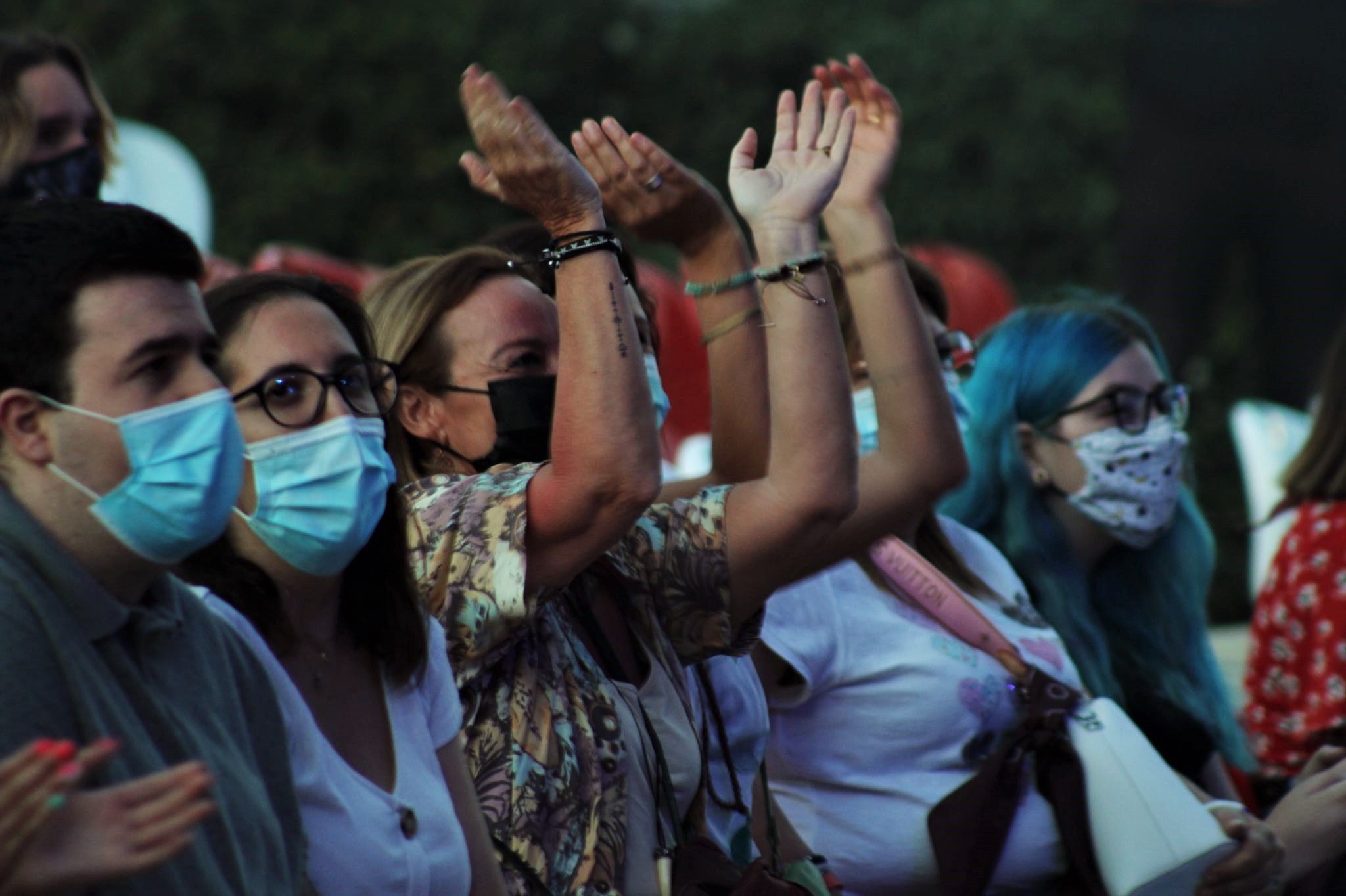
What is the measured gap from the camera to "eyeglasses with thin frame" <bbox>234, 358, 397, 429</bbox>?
2.42 meters

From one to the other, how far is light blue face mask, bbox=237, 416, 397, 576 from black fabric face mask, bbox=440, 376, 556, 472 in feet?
1.36

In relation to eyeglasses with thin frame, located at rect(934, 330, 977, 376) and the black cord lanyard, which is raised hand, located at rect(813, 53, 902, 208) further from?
the black cord lanyard

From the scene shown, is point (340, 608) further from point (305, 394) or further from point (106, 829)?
point (106, 829)

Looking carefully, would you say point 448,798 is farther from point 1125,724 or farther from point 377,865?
point 1125,724

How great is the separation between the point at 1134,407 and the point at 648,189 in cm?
162

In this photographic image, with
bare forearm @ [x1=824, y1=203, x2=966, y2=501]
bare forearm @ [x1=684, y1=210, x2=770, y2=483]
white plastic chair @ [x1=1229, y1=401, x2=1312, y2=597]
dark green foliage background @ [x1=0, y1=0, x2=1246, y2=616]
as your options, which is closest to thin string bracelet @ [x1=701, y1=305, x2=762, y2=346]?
bare forearm @ [x1=684, y1=210, x2=770, y2=483]

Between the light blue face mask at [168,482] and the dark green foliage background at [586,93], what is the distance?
12.7m

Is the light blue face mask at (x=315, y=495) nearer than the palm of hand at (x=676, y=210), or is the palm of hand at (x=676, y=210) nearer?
the light blue face mask at (x=315, y=495)

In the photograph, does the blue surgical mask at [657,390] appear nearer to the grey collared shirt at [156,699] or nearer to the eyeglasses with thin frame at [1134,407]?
the grey collared shirt at [156,699]

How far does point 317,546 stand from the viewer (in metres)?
2.38

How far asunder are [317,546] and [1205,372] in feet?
24.1

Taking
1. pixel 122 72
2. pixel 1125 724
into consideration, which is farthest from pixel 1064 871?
pixel 122 72

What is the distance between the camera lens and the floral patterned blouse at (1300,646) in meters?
4.06

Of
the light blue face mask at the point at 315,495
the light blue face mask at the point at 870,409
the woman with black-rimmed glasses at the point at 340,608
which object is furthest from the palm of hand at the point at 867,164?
the light blue face mask at the point at 315,495
